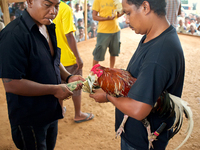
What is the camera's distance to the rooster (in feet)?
4.81

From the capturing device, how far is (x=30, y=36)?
1530 mm

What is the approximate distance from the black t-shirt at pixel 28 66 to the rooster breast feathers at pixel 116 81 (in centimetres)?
52

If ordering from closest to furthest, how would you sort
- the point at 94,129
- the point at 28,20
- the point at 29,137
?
the point at 28,20, the point at 29,137, the point at 94,129

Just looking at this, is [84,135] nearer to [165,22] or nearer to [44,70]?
[44,70]

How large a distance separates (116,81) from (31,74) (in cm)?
82

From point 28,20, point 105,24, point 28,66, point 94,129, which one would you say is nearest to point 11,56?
point 28,66

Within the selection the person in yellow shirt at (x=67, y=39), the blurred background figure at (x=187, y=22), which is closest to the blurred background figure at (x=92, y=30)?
the blurred background figure at (x=187, y=22)

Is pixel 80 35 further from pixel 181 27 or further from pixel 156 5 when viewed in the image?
pixel 156 5

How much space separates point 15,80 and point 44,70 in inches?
11.1

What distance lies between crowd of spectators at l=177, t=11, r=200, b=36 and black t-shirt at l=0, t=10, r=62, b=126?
33.3 feet

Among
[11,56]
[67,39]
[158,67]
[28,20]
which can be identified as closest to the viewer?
[158,67]

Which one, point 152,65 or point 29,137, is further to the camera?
point 29,137

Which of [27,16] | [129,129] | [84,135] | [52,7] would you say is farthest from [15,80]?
[84,135]

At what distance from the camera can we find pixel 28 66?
159 centimetres
